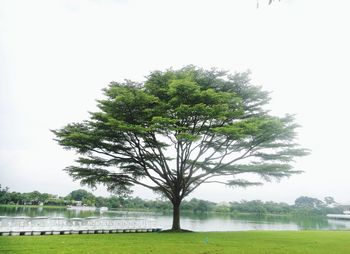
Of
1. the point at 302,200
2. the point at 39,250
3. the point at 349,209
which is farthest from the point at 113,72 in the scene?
the point at 302,200

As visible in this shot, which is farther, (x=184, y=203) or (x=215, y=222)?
(x=184, y=203)

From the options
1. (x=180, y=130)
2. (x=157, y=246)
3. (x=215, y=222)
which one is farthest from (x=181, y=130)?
(x=215, y=222)

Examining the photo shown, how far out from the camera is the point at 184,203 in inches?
2953

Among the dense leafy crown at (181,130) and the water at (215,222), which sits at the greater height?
the dense leafy crown at (181,130)

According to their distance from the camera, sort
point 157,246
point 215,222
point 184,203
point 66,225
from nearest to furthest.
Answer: point 157,246 < point 66,225 < point 215,222 < point 184,203

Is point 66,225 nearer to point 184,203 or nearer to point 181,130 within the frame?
point 181,130

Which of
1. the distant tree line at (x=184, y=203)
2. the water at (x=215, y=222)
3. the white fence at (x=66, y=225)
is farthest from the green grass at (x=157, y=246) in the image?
the distant tree line at (x=184, y=203)

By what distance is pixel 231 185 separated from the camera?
2333 centimetres

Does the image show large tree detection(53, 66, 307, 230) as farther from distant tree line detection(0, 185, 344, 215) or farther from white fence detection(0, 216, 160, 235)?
distant tree line detection(0, 185, 344, 215)

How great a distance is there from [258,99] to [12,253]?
16540 millimetres

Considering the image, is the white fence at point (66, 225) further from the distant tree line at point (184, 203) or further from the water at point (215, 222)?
the distant tree line at point (184, 203)

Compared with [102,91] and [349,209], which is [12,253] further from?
[349,209]

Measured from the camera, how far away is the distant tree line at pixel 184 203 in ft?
247

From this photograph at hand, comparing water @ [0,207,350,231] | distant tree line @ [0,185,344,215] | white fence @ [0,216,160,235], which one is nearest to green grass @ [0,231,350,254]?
white fence @ [0,216,160,235]
